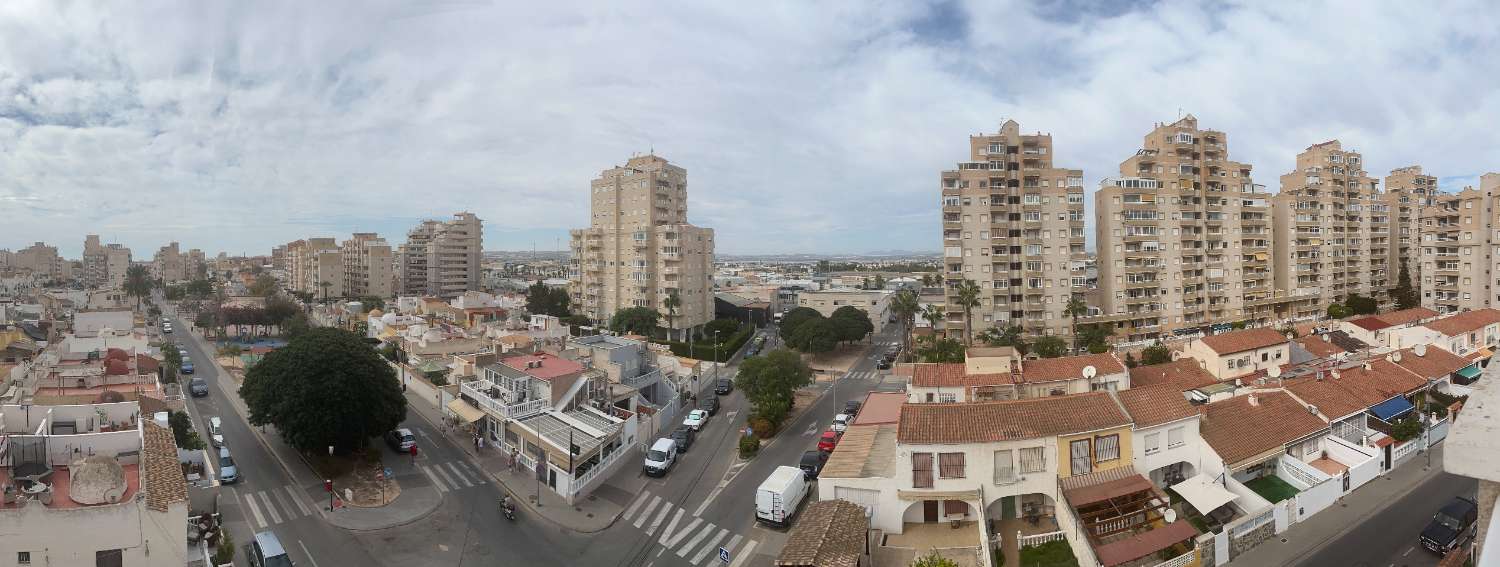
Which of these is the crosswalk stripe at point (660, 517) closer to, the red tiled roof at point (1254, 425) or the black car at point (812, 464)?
the black car at point (812, 464)

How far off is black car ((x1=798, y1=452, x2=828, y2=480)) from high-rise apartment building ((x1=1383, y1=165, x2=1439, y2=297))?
282 ft

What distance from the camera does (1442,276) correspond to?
67.2 m

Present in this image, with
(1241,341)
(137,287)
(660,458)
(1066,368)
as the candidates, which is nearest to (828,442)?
(660,458)

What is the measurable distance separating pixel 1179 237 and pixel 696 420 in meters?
48.3

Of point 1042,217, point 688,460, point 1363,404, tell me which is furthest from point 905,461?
point 1042,217

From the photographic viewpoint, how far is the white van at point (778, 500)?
26438 mm

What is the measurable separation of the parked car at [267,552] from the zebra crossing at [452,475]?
712 centimetres

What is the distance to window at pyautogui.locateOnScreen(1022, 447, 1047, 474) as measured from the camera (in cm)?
2362

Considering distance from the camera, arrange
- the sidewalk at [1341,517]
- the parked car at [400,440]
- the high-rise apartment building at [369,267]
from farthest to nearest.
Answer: the high-rise apartment building at [369,267] → the parked car at [400,440] → the sidewalk at [1341,517]

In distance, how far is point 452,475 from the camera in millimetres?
32500

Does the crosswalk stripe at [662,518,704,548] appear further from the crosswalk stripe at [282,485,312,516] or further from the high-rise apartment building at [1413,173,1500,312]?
the high-rise apartment building at [1413,173,1500,312]

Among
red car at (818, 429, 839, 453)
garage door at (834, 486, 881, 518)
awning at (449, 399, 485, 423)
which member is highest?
awning at (449, 399, 485, 423)

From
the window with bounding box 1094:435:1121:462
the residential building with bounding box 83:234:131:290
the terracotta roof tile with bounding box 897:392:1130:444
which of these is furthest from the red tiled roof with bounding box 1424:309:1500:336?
the residential building with bounding box 83:234:131:290

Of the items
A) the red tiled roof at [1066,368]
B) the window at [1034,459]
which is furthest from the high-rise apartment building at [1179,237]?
the window at [1034,459]
